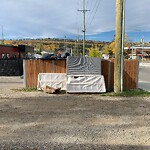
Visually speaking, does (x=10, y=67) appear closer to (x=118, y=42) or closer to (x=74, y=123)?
(x=118, y=42)

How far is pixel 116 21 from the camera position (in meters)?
12.5

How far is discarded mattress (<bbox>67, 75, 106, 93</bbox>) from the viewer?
499 inches

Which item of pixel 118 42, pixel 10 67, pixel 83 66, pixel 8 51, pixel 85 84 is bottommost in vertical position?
pixel 85 84

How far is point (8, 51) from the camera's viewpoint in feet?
104

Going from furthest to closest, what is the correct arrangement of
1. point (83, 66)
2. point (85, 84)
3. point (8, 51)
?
1. point (8, 51)
2. point (83, 66)
3. point (85, 84)

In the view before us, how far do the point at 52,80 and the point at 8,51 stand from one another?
1993 cm

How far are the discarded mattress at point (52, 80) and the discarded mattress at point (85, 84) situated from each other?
0.49m

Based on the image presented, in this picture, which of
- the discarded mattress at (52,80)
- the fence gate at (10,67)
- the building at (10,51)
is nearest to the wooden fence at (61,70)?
the discarded mattress at (52,80)

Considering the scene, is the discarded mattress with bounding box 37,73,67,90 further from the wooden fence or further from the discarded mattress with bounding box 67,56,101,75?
the wooden fence

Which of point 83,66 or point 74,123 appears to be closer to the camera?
point 74,123

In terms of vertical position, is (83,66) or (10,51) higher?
(10,51)

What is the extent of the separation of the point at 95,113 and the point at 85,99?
2.71 metres

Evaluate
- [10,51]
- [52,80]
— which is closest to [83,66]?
[52,80]

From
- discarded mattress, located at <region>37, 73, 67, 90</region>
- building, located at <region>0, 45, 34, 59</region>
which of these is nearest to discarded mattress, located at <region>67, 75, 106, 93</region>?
discarded mattress, located at <region>37, 73, 67, 90</region>
